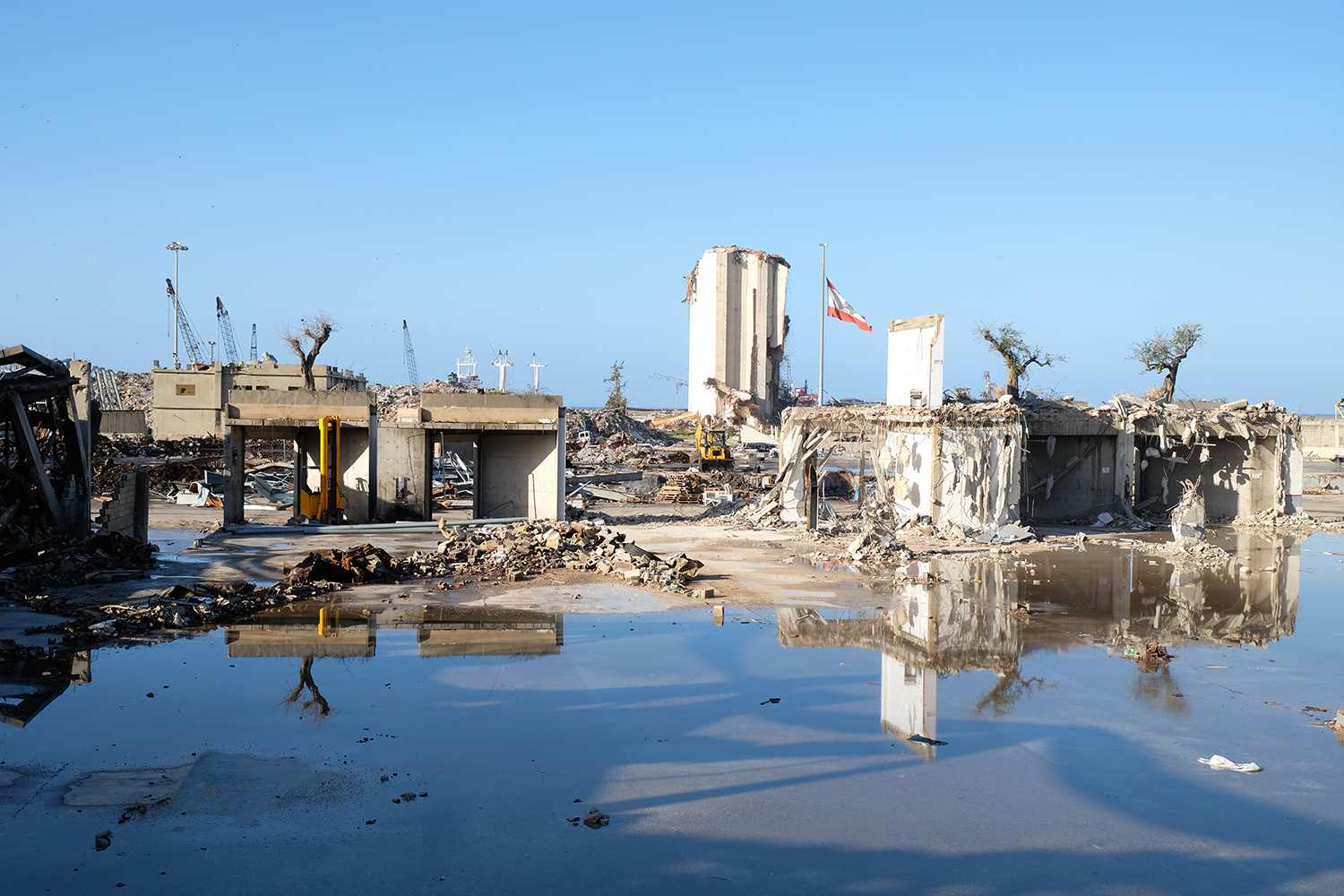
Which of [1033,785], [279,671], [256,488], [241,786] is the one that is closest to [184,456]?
[256,488]

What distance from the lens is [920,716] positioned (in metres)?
9.36

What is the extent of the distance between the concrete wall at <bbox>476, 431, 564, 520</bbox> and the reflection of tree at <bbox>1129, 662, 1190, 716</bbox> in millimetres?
17302

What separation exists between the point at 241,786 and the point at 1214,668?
411 inches

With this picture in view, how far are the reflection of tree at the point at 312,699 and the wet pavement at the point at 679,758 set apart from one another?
4 cm

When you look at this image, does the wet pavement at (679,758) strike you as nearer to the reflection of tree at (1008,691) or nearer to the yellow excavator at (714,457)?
the reflection of tree at (1008,691)

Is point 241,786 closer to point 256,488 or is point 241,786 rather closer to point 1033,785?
point 1033,785

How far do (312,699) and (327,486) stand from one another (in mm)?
15961

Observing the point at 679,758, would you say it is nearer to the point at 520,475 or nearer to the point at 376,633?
the point at 376,633

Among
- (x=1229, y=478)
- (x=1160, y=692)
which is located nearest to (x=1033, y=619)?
(x=1160, y=692)

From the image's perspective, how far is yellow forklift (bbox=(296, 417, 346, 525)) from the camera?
961 inches

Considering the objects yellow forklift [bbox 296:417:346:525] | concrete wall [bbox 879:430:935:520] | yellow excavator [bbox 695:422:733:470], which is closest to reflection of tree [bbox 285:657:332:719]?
yellow forklift [bbox 296:417:346:525]

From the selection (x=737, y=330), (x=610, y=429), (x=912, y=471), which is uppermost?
(x=737, y=330)

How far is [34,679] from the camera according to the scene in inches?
400

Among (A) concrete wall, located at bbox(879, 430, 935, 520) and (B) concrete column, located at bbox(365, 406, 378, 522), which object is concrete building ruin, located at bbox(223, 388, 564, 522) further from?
(A) concrete wall, located at bbox(879, 430, 935, 520)
